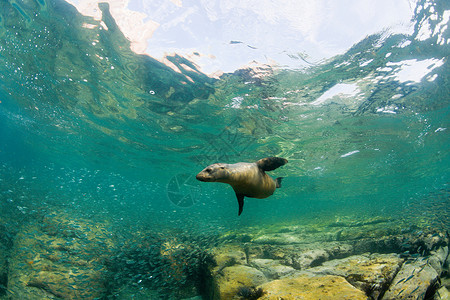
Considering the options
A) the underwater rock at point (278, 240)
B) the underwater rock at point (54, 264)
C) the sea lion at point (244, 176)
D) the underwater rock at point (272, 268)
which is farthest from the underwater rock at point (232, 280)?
the underwater rock at point (278, 240)

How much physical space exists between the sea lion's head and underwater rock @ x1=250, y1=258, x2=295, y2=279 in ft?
17.8

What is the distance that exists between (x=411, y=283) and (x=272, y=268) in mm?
3894

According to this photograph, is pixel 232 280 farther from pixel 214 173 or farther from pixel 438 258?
pixel 438 258

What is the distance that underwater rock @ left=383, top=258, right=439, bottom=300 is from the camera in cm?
388

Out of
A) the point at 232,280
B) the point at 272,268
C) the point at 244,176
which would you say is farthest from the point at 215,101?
the point at 244,176

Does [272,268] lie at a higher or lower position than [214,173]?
lower

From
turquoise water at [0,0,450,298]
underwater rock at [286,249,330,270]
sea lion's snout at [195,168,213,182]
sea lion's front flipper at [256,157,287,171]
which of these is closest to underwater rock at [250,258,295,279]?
underwater rock at [286,249,330,270]

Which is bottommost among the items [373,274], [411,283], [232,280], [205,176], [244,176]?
[411,283]

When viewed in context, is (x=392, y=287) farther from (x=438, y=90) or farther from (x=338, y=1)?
(x=438, y=90)

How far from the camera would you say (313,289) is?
3.83 meters

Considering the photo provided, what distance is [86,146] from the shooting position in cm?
2030

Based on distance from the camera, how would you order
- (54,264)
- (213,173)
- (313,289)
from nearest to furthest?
(213,173) → (313,289) → (54,264)

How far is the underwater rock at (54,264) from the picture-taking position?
6914mm

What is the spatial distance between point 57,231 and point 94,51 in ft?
29.3
